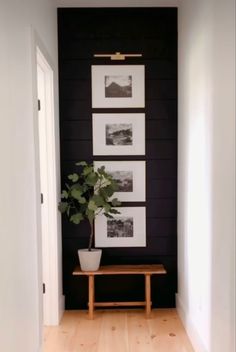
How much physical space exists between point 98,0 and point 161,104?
1.09 metres

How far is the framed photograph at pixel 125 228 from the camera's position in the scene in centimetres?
386

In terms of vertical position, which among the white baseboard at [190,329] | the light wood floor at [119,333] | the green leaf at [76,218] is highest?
the green leaf at [76,218]

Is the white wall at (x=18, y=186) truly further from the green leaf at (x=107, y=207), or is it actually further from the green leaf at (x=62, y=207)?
the green leaf at (x=107, y=207)

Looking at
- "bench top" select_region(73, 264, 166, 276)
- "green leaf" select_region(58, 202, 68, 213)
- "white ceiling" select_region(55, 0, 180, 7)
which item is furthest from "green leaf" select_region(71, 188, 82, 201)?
"white ceiling" select_region(55, 0, 180, 7)

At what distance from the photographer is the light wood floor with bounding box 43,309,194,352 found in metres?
3.03

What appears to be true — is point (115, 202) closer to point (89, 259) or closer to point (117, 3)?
point (89, 259)

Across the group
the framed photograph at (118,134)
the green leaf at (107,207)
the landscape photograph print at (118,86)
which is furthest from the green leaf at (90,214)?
the landscape photograph print at (118,86)

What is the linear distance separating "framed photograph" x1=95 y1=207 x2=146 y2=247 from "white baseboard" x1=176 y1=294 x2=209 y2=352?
69cm

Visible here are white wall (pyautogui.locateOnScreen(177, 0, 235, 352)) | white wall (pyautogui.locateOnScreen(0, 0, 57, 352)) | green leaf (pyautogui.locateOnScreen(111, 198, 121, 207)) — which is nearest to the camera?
white wall (pyautogui.locateOnScreen(0, 0, 57, 352))

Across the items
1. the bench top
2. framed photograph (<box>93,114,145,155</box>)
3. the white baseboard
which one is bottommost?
the white baseboard

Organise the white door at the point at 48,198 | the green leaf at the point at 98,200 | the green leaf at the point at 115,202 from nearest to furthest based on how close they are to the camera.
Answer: the white door at the point at 48,198 → the green leaf at the point at 98,200 → the green leaf at the point at 115,202

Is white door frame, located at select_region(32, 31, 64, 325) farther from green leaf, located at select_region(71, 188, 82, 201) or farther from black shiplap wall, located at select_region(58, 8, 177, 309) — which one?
black shiplap wall, located at select_region(58, 8, 177, 309)

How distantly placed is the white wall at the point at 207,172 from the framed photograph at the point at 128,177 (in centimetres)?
39

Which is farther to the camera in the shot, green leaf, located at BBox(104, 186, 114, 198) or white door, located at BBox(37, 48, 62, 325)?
green leaf, located at BBox(104, 186, 114, 198)
